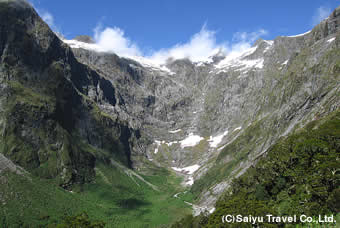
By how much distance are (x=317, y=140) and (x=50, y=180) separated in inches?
Answer: 6930

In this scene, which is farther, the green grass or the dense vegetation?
the green grass

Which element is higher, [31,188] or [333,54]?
[333,54]

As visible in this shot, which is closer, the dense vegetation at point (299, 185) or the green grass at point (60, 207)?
the dense vegetation at point (299, 185)

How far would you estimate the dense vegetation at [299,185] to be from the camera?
50.2 metres

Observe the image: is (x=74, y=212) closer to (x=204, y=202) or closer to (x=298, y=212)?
(x=204, y=202)

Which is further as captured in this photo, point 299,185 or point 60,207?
point 60,207

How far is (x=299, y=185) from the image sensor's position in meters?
62.5

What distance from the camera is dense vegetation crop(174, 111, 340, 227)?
50156 millimetres

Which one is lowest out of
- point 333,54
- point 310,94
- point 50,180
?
point 50,180

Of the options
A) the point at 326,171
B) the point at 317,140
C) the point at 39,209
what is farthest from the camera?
the point at 39,209

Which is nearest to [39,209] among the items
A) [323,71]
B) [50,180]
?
[50,180]

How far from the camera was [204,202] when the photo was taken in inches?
6964

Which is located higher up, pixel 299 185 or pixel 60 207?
pixel 299 185

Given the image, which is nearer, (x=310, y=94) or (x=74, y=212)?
(x=74, y=212)
